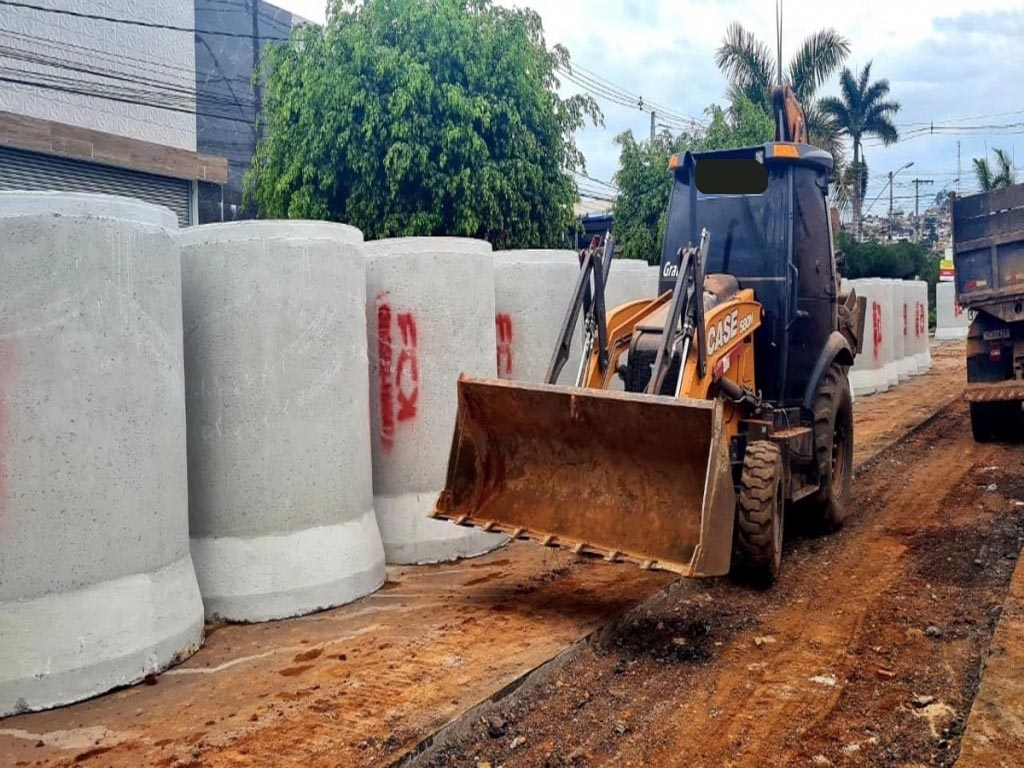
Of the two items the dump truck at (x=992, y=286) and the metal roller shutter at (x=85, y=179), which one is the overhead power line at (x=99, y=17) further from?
the dump truck at (x=992, y=286)

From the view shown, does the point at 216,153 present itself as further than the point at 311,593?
Yes

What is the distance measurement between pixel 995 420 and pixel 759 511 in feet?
26.2

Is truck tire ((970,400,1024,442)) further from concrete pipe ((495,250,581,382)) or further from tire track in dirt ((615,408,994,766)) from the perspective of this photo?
concrete pipe ((495,250,581,382))

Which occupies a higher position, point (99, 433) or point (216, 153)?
point (216, 153)

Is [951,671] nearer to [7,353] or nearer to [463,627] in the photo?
[463,627]

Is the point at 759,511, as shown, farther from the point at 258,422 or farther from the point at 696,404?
→ the point at 258,422

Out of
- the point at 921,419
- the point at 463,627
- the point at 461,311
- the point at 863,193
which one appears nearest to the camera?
the point at 463,627

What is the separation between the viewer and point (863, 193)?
40000mm

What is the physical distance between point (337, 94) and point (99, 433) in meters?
8.77

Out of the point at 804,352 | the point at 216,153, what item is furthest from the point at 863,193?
the point at 804,352

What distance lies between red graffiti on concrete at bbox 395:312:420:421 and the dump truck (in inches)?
297

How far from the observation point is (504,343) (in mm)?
8906

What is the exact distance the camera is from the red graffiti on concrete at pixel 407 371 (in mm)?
7668

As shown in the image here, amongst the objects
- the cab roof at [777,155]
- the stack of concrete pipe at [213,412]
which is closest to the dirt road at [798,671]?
the stack of concrete pipe at [213,412]
